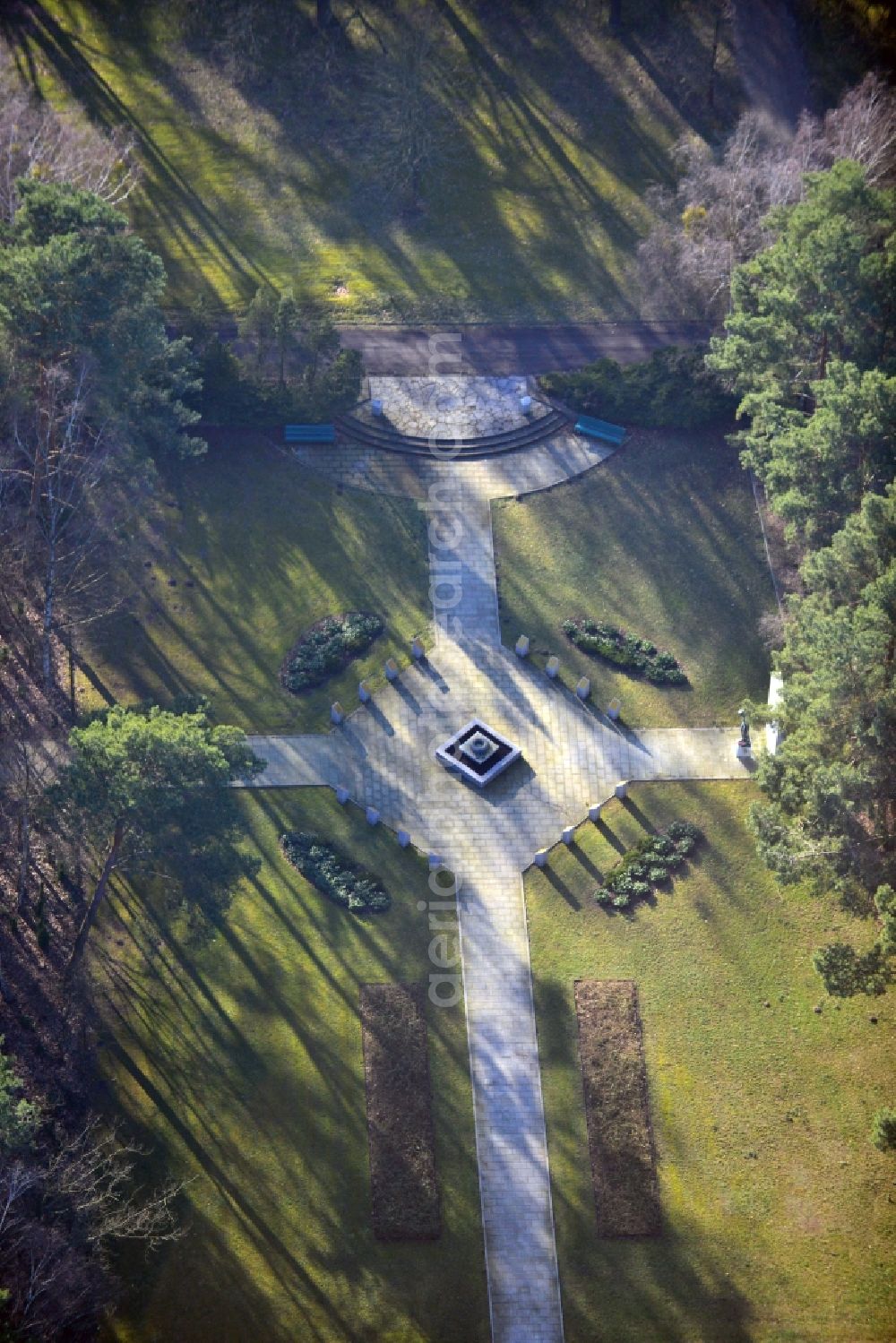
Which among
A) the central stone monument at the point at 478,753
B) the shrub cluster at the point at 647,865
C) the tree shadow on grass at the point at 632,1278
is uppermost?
the central stone monument at the point at 478,753

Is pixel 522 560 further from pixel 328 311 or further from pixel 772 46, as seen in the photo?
pixel 772 46

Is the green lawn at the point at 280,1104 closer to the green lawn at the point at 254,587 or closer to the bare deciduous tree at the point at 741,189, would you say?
the green lawn at the point at 254,587

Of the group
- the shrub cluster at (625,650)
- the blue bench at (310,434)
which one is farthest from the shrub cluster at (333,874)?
the blue bench at (310,434)

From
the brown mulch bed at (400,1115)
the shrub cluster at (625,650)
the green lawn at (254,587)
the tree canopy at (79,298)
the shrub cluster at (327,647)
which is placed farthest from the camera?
the shrub cluster at (625,650)

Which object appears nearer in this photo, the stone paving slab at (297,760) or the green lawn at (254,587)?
the stone paving slab at (297,760)

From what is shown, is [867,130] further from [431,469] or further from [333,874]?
[333,874]

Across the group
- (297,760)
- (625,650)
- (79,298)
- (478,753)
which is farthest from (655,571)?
(79,298)

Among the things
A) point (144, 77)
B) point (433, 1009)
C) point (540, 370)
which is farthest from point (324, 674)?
point (144, 77)
